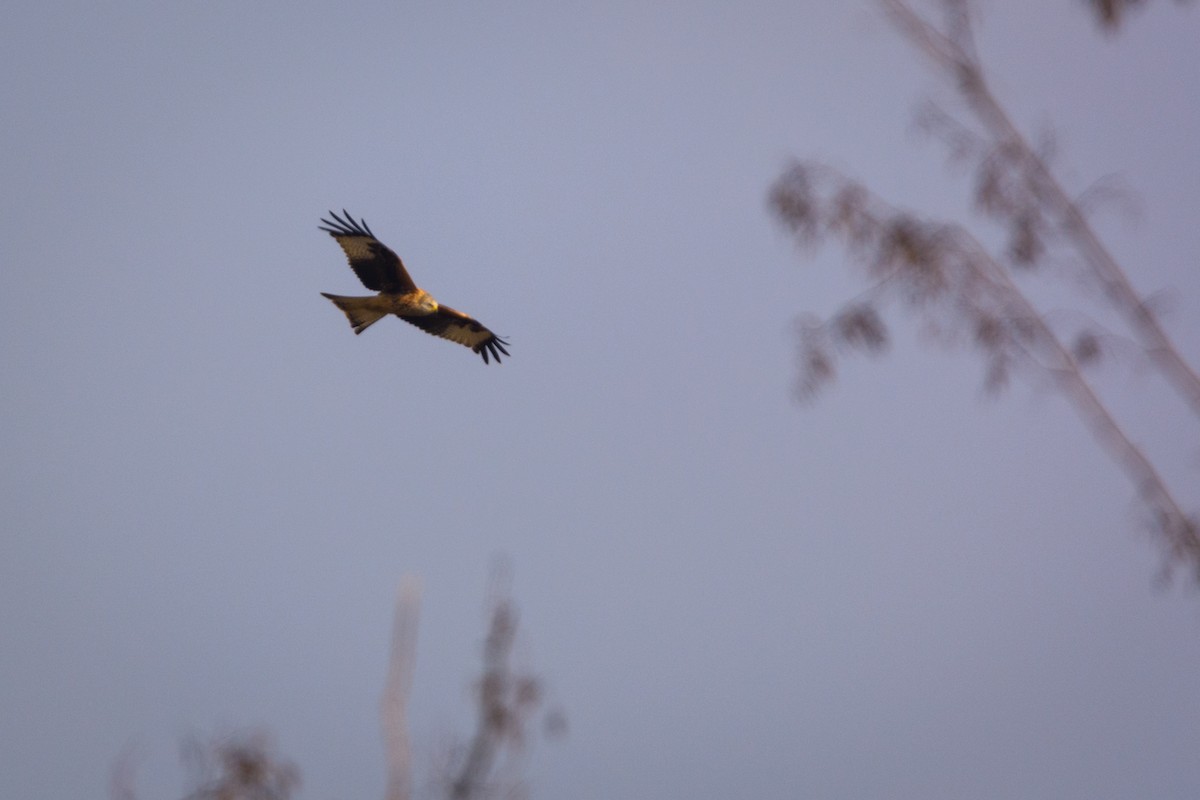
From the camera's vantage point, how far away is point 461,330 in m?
11.5

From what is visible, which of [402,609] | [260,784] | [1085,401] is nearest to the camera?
[402,609]

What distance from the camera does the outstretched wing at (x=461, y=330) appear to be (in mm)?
11234

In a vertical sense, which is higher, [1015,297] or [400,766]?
[1015,297]

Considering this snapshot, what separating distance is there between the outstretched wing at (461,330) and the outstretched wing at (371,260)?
637mm

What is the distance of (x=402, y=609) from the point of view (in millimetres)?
5375

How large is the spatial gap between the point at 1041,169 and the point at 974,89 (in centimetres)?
46

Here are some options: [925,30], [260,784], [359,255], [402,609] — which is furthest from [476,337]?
[402,609]

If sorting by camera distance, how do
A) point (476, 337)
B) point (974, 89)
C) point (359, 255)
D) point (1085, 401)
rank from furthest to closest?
point (476, 337) → point (359, 255) → point (974, 89) → point (1085, 401)

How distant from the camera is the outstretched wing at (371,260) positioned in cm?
1031

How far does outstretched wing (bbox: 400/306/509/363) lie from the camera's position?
11.2 metres

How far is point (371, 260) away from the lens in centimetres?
1040

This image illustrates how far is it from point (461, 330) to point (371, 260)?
1300 millimetres

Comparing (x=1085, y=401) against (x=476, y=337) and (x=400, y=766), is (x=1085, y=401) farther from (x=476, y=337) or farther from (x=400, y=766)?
(x=476, y=337)

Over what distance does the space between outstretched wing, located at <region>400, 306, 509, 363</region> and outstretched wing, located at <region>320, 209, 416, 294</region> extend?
2.09 ft
